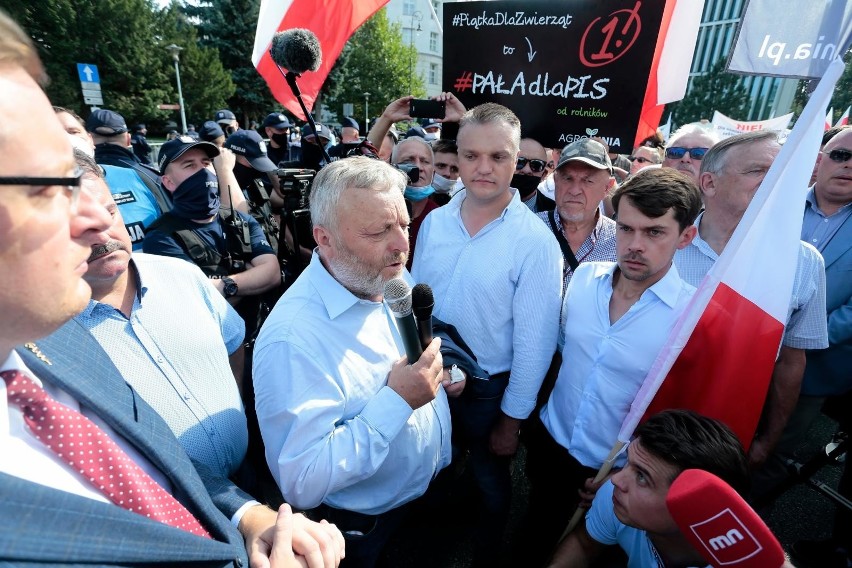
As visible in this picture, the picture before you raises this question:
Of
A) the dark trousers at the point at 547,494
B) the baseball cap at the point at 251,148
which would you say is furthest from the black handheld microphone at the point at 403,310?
the baseball cap at the point at 251,148

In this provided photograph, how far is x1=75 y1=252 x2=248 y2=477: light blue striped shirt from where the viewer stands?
1526 mm

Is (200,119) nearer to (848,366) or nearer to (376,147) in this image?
(376,147)

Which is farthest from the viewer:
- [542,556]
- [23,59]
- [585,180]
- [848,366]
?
[585,180]

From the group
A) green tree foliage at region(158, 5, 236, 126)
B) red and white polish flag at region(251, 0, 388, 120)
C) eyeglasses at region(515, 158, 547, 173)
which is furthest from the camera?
green tree foliage at region(158, 5, 236, 126)

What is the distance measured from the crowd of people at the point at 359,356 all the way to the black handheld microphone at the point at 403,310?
0.8 inches

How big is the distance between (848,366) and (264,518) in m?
3.16

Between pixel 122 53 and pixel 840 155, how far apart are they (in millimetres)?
37141

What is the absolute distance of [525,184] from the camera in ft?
12.2

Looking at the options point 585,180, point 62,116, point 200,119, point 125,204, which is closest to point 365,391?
point 585,180

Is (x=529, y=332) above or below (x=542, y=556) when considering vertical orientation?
above

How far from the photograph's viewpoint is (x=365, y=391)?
1.59 metres

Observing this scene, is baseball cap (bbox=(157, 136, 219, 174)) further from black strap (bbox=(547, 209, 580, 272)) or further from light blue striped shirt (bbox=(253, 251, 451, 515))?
black strap (bbox=(547, 209, 580, 272))

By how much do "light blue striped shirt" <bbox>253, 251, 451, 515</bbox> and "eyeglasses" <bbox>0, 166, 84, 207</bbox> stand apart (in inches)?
33.7

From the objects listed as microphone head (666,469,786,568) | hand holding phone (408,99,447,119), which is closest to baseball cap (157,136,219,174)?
hand holding phone (408,99,447,119)
